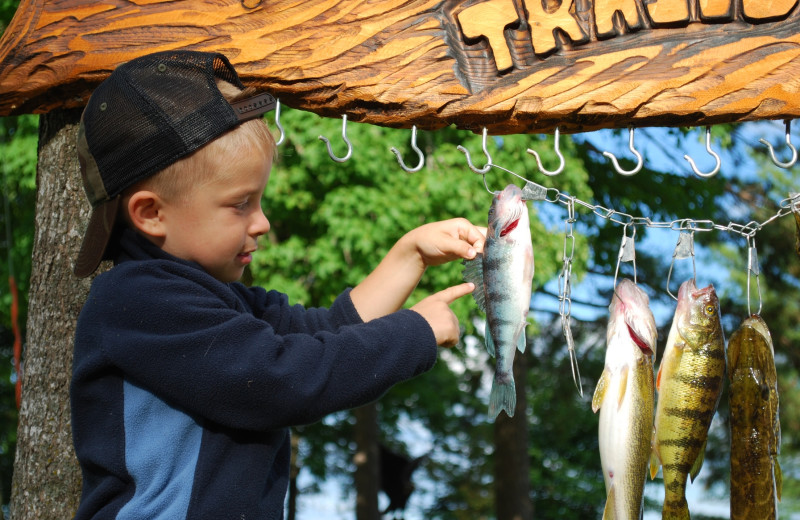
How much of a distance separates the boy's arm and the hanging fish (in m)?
0.52

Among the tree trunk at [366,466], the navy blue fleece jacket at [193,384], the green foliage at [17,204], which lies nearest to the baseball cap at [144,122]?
the navy blue fleece jacket at [193,384]

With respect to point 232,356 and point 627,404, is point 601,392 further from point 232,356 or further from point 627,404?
point 232,356

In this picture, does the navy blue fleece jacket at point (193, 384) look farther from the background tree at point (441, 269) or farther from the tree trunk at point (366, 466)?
the tree trunk at point (366, 466)

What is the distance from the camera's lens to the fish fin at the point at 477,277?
2.12 metres

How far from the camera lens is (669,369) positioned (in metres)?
2.06

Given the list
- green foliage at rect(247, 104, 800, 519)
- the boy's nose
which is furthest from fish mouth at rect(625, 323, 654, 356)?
green foliage at rect(247, 104, 800, 519)

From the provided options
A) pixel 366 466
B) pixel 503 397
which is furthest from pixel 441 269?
pixel 503 397

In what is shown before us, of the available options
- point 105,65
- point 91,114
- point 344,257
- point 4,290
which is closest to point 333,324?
point 91,114

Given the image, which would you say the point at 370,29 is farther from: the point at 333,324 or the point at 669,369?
the point at 669,369

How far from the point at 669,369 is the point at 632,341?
123 millimetres

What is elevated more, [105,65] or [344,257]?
[105,65]

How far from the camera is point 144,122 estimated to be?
6.07ft

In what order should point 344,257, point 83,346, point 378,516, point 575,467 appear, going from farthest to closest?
point 575,467 < point 378,516 < point 344,257 < point 83,346

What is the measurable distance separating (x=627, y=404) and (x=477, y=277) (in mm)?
513
